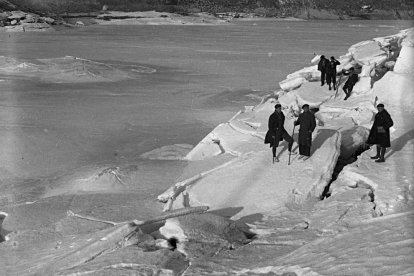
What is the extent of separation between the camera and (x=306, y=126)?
8953 millimetres

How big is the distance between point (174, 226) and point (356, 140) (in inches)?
196

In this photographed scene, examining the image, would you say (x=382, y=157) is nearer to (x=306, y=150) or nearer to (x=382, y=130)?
(x=382, y=130)

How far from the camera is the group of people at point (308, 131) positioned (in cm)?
871

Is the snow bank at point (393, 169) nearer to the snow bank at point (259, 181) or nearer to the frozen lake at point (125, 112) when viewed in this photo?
the snow bank at point (259, 181)

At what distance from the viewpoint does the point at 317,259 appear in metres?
5.59

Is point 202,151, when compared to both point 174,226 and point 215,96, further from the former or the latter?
point 215,96

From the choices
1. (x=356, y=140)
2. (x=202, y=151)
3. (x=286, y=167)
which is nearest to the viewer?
(x=286, y=167)

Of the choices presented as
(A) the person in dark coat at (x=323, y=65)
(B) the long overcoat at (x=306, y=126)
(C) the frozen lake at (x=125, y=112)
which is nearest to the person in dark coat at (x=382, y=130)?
(B) the long overcoat at (x=306, y=126)

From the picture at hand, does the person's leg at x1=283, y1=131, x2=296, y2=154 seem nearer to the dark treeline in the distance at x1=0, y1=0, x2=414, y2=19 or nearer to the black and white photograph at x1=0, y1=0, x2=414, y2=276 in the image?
the black and white photograph at x1=0, y1=0, x2=414, y2=276

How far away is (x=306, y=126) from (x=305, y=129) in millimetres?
58

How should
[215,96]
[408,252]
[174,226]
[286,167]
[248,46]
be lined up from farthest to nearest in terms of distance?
[248,46]
[215,96]
[286,167]
[174,226]
[408,252]

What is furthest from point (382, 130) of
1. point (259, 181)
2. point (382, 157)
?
point (259, 181)

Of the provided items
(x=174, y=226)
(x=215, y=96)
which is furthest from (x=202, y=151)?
(x=215, y=96)

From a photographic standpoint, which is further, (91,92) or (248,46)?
(248,46)
